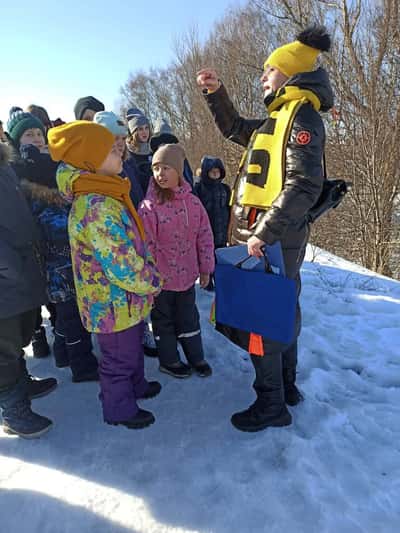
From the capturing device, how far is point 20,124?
10.0 feet

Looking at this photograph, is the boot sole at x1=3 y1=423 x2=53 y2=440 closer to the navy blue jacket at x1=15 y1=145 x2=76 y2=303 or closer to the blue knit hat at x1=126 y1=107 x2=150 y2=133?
the navy blue jacket at x1=15 y1=145 x2=76 y2=303

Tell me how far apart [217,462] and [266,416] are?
389 mm

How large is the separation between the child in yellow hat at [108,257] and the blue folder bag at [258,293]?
0.41 metres

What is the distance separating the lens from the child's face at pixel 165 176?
2.49m

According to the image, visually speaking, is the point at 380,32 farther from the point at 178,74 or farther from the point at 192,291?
the point at 178,74

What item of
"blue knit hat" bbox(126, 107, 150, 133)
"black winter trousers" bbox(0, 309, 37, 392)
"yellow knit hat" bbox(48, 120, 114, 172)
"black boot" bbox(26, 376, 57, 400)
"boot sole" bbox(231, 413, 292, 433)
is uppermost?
"blue knit hat" bbox(126, 107, 150, 133)

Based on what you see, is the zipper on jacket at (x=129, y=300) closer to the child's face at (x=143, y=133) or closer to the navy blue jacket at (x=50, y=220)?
the navy blue jacket at (x=50, y=220)

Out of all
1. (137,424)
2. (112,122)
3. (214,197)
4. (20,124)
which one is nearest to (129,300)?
(137,424)

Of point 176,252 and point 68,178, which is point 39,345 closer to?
point 176,252

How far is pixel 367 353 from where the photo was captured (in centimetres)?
303

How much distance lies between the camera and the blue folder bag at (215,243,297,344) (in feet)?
6.54

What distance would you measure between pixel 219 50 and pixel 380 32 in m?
8.25

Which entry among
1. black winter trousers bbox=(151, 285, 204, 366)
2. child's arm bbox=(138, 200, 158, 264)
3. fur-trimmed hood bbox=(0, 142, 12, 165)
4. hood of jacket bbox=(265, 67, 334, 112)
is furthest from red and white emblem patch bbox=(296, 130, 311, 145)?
fur-trimmed hood bbox=(0, 142, 12, 165)

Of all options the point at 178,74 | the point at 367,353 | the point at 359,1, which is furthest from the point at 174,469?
the point at 178,74
